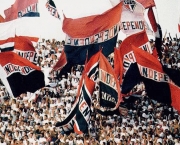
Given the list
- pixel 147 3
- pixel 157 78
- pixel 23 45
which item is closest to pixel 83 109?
pixel 157 78

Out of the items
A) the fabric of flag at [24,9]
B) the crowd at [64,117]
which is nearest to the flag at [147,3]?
the crowd at [64,117]

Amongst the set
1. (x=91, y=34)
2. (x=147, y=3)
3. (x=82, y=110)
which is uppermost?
(x=147, y=3)

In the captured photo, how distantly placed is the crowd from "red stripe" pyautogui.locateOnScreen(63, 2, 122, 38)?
228 centimetres

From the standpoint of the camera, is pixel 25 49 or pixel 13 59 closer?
pixel 13 59

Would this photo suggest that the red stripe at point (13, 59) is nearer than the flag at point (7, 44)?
Yes

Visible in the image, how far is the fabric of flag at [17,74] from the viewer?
14.6 m

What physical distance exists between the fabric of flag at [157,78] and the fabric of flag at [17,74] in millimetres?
3417

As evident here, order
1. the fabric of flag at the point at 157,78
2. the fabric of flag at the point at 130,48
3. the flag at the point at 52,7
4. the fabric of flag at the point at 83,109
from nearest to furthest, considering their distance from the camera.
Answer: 1. the fabric of flag at the point at 157,78
2. the fabric of flag at the point at 83,109
3. the fabric of flag at the point at 130,48
4. the flag at the point at 52,7

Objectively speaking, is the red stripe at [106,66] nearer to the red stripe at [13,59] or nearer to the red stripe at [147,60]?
the red stripe at [147,60]

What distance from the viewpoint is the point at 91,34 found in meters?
14.7

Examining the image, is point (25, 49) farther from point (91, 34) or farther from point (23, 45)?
point (91, 34)

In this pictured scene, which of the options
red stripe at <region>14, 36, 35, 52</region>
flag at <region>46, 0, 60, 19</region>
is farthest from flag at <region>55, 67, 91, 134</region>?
flag at <region>46, 0, 60, 19</region>

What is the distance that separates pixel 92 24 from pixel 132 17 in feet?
5.13

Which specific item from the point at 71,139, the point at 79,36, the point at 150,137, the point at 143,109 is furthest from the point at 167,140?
the point at 79,36
